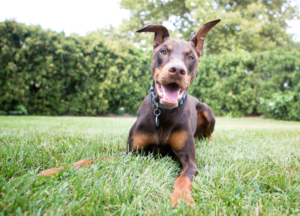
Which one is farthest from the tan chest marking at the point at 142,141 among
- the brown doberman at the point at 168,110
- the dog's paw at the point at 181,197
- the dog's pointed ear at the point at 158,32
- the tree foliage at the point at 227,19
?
the tree foliage at the point at 227,19

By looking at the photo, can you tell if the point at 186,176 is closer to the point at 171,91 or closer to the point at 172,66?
the point at 171,91

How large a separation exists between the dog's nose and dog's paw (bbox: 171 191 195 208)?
0.98 metres

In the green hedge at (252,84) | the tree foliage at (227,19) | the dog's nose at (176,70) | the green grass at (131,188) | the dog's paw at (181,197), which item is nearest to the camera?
the green grass at (131,188)

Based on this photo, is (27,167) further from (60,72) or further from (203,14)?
(203,14)

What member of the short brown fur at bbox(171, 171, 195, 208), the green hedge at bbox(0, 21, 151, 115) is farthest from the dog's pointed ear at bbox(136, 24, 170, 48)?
the green hedge at bbox(0, 21, 151, 115)

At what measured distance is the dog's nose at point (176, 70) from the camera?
1794mm

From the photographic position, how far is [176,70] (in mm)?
1797

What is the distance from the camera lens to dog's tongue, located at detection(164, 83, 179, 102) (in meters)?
1.95

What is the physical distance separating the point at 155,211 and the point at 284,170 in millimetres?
→ 1360

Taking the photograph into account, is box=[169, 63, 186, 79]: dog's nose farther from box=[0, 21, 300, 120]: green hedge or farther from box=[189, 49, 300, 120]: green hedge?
box=[189, 49, 300, 120]: green hedge

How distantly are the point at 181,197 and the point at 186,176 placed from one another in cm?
32

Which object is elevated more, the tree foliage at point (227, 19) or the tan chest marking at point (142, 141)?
the tree foliage at point (227, 19)

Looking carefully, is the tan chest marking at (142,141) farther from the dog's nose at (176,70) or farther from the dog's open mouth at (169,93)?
the dog's nose at (176,70)

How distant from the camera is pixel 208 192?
1.38m
